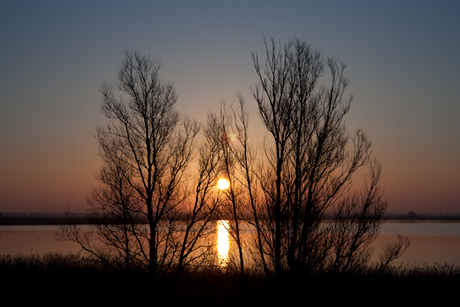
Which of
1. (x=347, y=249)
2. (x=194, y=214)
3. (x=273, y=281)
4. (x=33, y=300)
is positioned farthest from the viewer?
(x=194, y=214)

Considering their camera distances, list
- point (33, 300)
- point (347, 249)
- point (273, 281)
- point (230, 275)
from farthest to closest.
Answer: point (230, 275)
point (347, 249)
point (33, 300)
point (273, 281)

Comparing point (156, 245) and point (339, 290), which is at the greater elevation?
point (156, 245)

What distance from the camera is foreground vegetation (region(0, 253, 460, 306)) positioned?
1419cm

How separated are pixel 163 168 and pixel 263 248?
586 centimetres

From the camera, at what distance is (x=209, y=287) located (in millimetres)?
19406

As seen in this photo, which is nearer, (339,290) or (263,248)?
(263,248)

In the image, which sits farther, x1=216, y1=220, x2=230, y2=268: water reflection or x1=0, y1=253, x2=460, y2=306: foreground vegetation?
x1=216, y1=220, x2=230, y2=268: water reflection

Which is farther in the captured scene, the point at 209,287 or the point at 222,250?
the point at 222,250

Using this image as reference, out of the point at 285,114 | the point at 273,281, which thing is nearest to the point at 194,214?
the point at 273,281

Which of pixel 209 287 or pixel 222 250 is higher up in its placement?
pixel 222 250

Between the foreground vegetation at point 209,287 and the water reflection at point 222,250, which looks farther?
the water reflection at point 222,250

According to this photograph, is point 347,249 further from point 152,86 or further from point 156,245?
point 152,86

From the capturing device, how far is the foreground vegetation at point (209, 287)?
1419 cm

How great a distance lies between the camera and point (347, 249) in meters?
16.3
